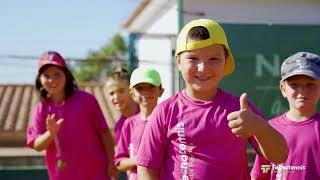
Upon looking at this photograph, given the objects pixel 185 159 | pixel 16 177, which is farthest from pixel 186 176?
pixel 16 177

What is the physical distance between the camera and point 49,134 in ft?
15.4

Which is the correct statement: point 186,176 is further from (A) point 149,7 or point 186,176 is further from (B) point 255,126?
(A) point 149,7

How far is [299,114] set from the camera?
12.2 ft

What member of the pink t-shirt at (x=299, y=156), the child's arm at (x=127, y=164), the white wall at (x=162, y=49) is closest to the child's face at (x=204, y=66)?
the pink t-shirt at (x=299, y=156)

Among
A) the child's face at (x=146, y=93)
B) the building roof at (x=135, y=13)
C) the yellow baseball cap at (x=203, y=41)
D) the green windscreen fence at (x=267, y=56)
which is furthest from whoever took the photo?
the building roof at (x=135, y=13)

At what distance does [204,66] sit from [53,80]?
94.6 inches

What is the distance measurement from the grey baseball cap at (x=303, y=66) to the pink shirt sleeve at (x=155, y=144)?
3.60 feet

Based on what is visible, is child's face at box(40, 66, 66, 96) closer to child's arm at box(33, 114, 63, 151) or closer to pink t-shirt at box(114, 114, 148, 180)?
child's arm at box(33, 114, 63, 151)

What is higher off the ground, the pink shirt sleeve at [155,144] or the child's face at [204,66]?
the child's face at [204,66]

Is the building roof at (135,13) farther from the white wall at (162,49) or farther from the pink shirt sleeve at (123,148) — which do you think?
the pink shirt sleeve at (123,148)

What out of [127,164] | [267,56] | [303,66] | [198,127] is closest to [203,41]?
[198,127]

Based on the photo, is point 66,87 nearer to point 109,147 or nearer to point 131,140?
point 109,147

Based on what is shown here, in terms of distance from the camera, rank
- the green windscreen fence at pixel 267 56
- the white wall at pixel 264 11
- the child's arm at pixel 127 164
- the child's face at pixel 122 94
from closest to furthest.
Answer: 1. the child's arm at pixel 127 164
2. the child's face at pixel 122 94
3. the green windscreen fence at pixel 267 56
4. the white wall at pixel 264 11

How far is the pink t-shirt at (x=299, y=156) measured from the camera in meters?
3.50
